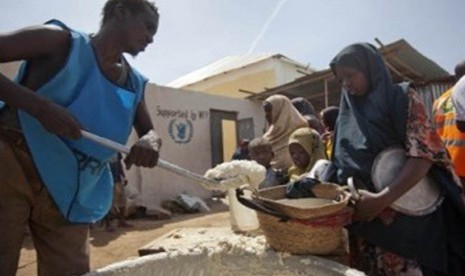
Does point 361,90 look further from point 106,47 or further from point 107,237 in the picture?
point 107,237

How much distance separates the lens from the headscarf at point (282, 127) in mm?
4039

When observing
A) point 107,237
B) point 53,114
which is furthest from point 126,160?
point 107,237

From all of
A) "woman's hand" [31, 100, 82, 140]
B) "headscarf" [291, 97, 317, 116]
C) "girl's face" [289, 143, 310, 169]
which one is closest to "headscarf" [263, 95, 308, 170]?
"girl's face" [289, 143, 310, 169]

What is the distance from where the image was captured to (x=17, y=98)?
4.38ft

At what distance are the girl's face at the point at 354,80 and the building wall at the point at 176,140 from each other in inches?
289

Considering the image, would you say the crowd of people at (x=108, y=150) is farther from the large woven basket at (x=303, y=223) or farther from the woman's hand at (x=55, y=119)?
the large woven basket at (x=303, y=223)

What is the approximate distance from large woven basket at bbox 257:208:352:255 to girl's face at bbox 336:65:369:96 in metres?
0.54

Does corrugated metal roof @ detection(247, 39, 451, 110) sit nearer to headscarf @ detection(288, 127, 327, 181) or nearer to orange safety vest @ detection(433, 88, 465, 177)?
orange safety vest @ detection(433, 88, 465, 177)

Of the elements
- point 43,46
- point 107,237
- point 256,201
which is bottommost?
point 107,237

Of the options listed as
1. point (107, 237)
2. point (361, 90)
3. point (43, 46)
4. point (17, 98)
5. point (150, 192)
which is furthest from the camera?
point (150, 192)

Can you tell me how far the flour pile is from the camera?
2.10 m

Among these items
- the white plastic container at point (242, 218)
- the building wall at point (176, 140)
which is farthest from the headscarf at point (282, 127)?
the building wall at point (176, 140)

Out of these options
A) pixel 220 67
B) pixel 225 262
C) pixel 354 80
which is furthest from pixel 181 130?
pixel 220 67

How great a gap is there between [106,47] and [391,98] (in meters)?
1.18
